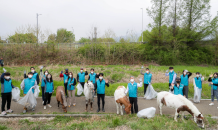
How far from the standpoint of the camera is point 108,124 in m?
6.04

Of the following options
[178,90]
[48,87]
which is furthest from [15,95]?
[178,90]

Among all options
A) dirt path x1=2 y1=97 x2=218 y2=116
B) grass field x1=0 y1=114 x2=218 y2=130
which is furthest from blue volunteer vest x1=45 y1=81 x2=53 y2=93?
grass field x1=0 y1=114 x2=218 y2=130

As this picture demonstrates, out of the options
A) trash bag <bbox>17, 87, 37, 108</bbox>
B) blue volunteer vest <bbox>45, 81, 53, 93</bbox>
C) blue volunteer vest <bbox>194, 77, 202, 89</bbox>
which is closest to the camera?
trash bag <bbox>17, 87, 37, 108</bbox>

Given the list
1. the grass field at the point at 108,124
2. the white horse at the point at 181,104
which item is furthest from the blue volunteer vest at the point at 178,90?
the grass field at the point at 108,124

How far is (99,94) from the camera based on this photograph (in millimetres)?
7648

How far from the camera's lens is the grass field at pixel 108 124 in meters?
5.80

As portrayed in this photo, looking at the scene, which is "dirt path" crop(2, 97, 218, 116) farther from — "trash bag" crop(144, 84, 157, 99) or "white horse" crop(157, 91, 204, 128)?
"white horse" crop(157, 91, 204, 128)

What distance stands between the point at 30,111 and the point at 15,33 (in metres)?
21.3

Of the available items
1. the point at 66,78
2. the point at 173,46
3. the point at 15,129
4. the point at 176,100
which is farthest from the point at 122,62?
the point at 15,129

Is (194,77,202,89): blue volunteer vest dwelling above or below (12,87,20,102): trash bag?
above

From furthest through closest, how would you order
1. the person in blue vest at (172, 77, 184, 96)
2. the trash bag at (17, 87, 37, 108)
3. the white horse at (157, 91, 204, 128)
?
1. the person in blue vest at (172, 77, 184, 96)
2. the trash bag at (17, 87, 37, 108)
3. the white horse at (157, 91, 204, 128)

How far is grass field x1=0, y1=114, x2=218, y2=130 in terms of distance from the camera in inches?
228

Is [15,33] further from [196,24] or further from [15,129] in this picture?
[196,24]

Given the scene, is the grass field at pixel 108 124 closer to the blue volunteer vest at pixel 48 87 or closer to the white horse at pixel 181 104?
the white horse at pixel 181 104
